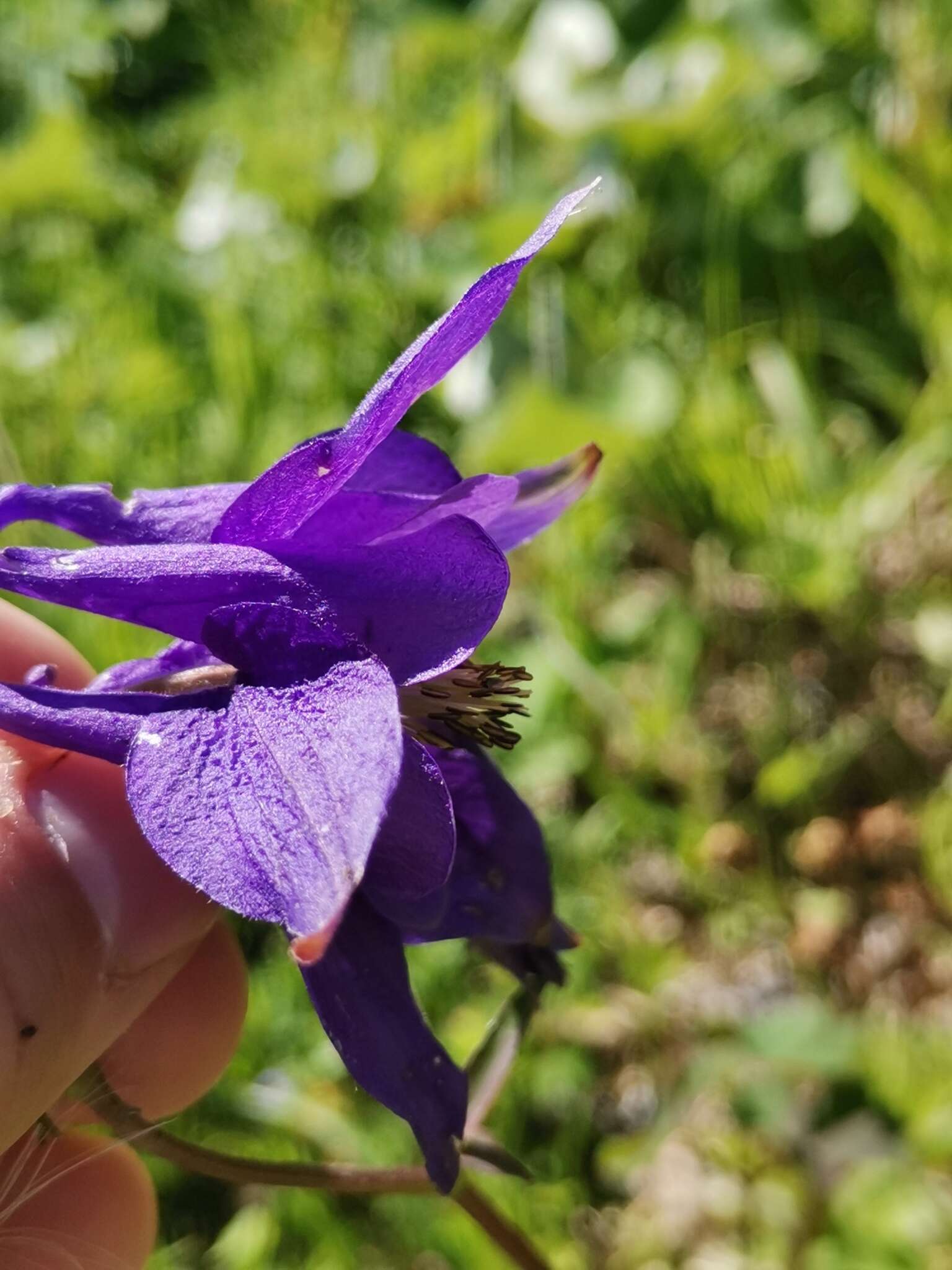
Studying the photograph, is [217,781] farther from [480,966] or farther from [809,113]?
[809,113]

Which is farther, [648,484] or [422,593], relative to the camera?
[648,484]

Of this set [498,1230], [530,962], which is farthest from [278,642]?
[498,1230]

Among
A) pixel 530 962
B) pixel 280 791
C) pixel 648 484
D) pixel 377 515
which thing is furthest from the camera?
pixel 648 484

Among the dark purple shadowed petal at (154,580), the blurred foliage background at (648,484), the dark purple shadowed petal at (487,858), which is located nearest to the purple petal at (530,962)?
→ the dark purple shadowed petal at (487,858)

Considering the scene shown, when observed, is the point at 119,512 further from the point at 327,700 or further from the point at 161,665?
the point at 327,700

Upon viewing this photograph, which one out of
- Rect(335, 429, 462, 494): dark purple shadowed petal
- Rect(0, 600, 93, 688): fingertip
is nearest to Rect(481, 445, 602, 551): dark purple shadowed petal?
Rect(335, 429, 462, 494): dark purple shadowed petal

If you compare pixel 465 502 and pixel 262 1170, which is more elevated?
pixel 465 502

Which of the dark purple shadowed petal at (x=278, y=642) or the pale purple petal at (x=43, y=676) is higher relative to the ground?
the dark purple shadowed petal at (x=278, y=642)

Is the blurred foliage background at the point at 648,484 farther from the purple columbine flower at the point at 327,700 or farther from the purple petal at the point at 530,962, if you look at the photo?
the purple columbine flower at the point at 327,700
